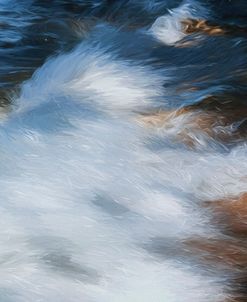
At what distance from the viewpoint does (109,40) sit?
5117 millimetres

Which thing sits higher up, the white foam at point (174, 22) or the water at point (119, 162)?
the white foam at point (174, 22)

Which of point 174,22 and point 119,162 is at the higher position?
point 174,22

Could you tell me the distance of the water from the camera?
8.87 feet

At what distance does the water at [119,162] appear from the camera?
2703mm

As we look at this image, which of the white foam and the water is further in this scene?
the white foam

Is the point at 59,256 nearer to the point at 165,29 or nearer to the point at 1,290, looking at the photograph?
the point at 1,290

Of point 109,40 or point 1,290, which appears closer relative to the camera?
point 1,290

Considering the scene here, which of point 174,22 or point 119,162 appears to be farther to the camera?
point 174,22

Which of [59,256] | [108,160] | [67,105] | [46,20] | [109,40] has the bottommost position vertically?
[59,256]

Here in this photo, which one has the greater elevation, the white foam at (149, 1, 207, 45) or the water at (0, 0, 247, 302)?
the white foam at (149, 1, 207, 45)

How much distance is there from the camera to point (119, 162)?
11.3 feet

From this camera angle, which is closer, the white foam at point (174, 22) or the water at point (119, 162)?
the water at point (119, 162)

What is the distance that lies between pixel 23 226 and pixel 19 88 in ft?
4.88

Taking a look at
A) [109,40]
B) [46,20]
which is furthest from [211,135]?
[46,20]
